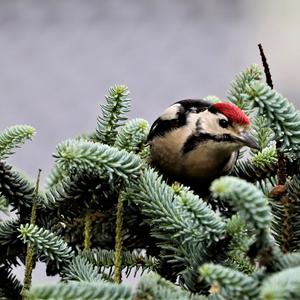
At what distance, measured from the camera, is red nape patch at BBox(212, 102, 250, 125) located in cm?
65

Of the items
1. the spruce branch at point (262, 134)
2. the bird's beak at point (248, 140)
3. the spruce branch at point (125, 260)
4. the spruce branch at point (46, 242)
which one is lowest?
the spruce branch at point (46, 242)

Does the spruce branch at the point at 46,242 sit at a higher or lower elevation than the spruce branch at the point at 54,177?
lower

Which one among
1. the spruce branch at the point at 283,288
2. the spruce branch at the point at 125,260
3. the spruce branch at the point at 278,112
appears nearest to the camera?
the spruce branch at the point at 283,288

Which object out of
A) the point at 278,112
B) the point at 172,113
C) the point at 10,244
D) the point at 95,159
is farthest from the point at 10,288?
the point at 172,113

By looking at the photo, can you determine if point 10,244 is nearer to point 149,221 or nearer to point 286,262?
point 149,221

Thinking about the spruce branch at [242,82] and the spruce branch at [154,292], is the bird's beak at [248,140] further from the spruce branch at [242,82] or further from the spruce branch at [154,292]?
the spruce branch at [154,292]

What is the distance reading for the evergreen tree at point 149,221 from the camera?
0.34m

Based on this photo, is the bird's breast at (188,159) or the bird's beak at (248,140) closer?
the bird's beak at (248,140)

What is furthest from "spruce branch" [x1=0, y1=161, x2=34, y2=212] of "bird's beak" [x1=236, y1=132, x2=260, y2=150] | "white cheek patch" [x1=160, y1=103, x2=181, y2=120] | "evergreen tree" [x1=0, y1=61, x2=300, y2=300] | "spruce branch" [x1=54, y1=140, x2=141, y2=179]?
"white cheek patch" [x1=160, y1=103, x2=181, y2=120]

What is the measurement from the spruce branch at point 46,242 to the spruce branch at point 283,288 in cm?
20

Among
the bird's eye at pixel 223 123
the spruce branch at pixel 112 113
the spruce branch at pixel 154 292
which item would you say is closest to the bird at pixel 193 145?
the bird's eye at pixel 223 123

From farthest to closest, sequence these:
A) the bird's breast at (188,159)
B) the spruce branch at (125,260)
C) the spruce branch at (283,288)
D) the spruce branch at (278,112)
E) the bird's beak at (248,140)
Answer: the bird's breast at (188,159) < the bird's beak at (248,140) < the spruce branch at (125,260) < the spruce branch at (278,112) < the spruce branch at (283,288)

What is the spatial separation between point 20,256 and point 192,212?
0.20 metres

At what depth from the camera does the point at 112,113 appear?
0.60 meters
